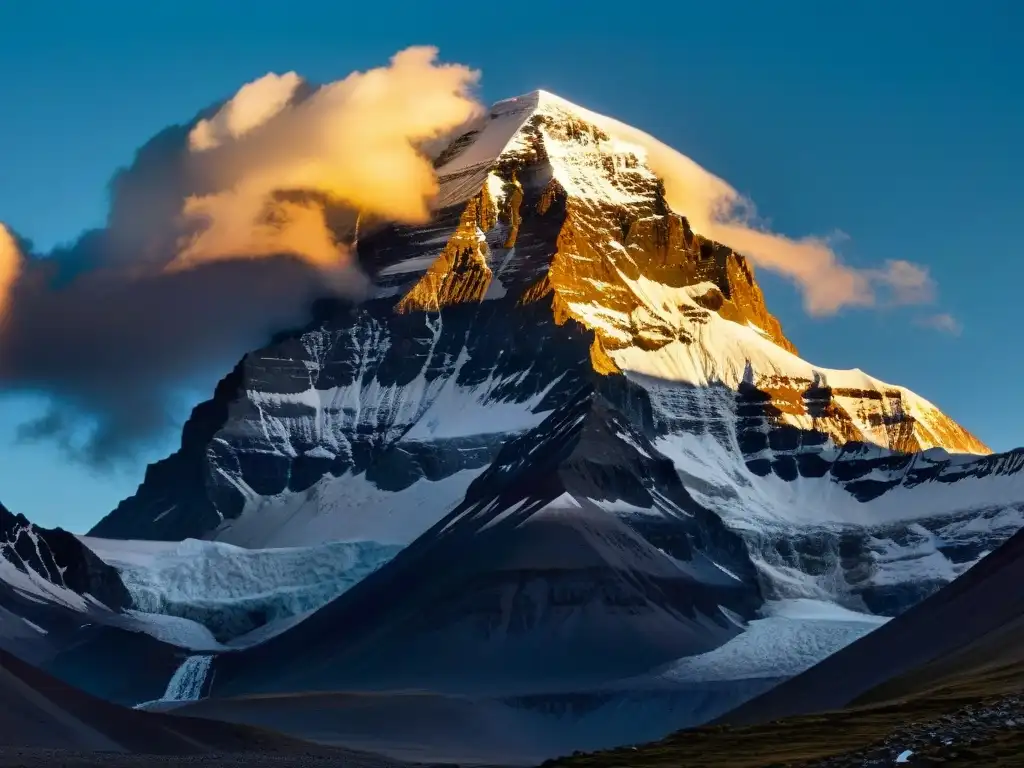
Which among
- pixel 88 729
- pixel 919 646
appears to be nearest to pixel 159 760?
pixel 88 729

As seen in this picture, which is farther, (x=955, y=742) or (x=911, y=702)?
(x=911, y=702)

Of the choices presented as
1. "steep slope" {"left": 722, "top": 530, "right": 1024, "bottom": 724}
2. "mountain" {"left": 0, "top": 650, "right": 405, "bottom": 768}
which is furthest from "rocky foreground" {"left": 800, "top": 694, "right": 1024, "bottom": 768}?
"mountain" {"left": 0, "top": 650, "right": 405, "bottom": 768}

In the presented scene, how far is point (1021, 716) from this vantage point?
3679 inches

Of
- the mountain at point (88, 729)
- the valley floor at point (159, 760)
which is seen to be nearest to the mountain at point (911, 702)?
the valley floor at point (159, 760)

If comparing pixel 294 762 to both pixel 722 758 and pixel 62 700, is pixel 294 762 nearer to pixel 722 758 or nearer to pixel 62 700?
pixel 62 700

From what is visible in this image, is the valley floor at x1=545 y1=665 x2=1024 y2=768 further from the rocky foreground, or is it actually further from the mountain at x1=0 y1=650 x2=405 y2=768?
the mountain at x1=0 y1=650 x2=405 y2=768

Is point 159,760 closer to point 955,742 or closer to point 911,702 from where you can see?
point 911,702

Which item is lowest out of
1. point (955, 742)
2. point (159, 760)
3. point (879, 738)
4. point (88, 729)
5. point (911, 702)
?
point (955, 742)

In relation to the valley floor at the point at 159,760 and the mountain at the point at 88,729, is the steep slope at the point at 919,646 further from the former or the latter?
the mountain at the point at 88,729

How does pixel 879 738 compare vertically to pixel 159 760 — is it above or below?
below

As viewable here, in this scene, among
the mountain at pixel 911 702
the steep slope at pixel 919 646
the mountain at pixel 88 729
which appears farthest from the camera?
the mountain at pixel 88 729

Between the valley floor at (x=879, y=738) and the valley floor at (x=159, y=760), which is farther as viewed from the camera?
the valley floor at (x=159, y=760)

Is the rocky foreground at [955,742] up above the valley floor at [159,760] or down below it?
below

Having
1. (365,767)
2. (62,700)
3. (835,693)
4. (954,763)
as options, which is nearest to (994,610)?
(835,693)
